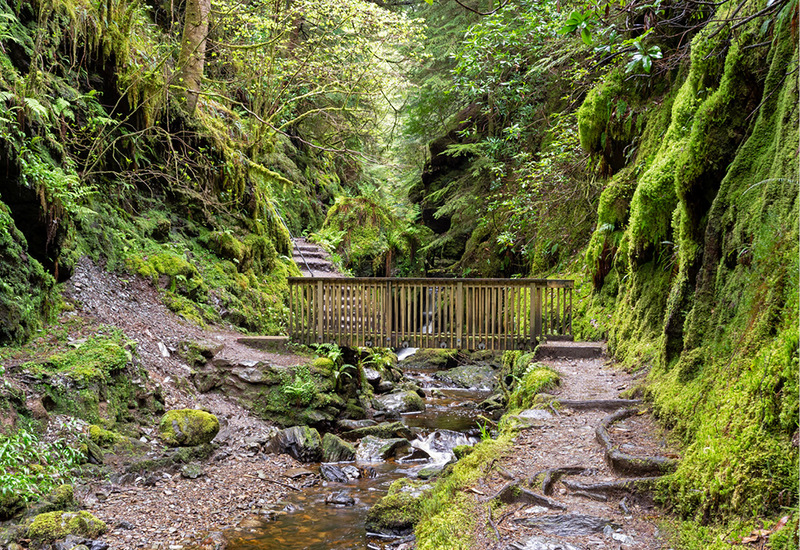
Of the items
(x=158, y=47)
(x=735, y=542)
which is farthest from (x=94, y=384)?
(x=158, y=47)

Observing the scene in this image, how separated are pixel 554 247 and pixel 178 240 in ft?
30.5

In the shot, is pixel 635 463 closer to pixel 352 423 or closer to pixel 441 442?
pixel 441 442

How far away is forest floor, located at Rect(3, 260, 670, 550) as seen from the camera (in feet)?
13.3

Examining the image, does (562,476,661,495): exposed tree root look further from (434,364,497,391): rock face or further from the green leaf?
(434,364,497,391): rock face

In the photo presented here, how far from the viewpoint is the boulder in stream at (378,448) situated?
911 centimetres

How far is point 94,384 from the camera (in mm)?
7008

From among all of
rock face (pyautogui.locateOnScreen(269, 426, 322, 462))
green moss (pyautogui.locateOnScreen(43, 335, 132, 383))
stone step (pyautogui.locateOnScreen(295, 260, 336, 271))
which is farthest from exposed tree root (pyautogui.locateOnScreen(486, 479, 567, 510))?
stone step (pyautogui.locateOnScreen(295, 260, 336, 271))

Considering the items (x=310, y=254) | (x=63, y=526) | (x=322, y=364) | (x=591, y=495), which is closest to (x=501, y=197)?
(x=310, y=254)

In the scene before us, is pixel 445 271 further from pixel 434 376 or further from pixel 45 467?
pixel 45 467

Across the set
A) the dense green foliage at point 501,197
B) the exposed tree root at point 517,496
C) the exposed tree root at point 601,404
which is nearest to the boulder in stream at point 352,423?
the dense green foliage at point 501,197

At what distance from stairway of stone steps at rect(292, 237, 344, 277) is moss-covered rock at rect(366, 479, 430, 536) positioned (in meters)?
10.6

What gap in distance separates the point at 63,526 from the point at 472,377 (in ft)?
40.1

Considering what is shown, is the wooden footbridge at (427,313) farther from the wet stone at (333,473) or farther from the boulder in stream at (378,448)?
the wet stone at (333,473)

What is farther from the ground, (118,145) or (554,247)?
(118,145)
